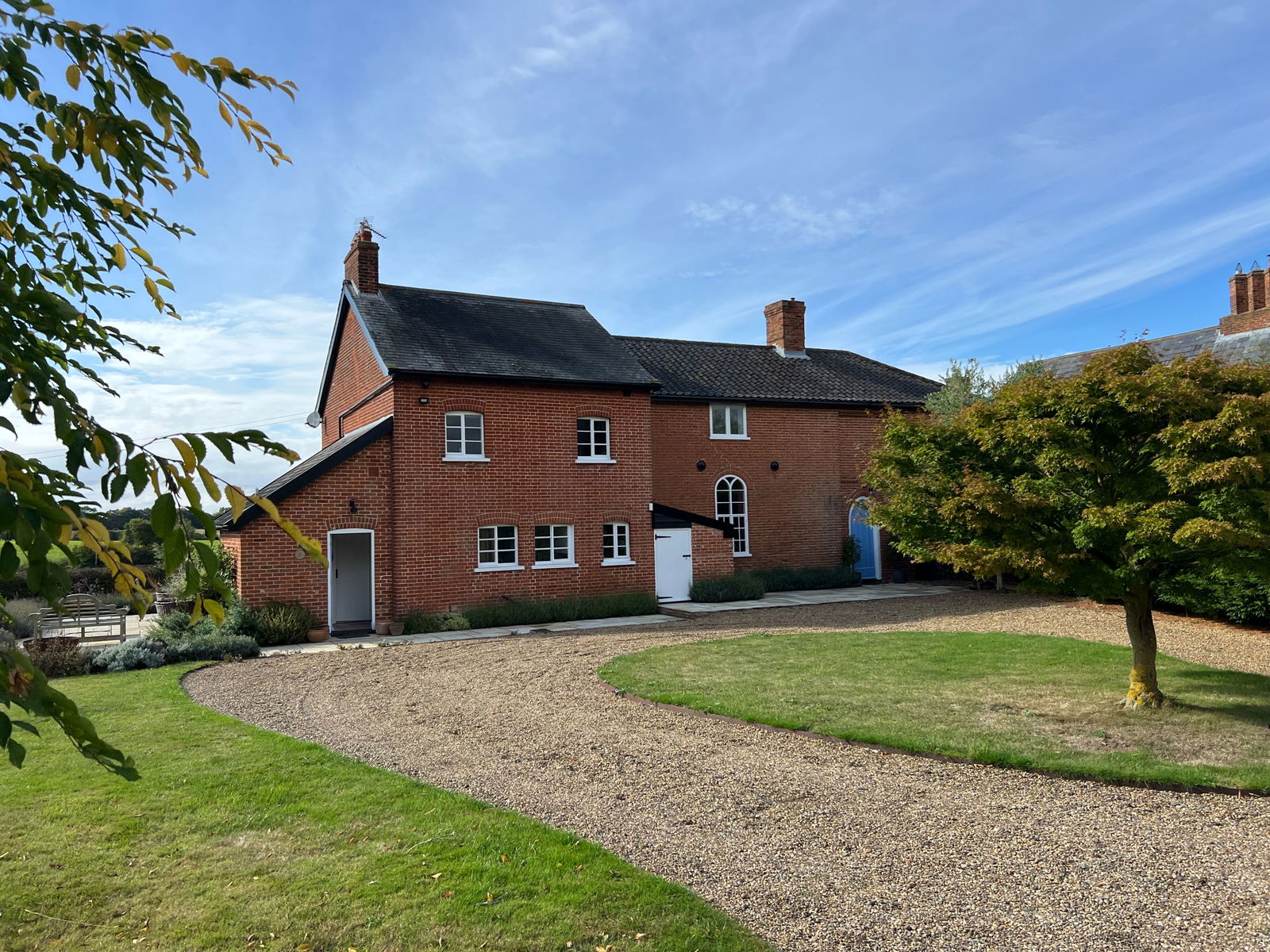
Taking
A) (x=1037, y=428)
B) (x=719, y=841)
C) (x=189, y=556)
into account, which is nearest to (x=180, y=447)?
(x=189, y=556)

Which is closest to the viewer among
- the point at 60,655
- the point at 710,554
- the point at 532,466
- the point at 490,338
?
the point at 60,655

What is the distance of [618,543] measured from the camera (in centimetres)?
2038

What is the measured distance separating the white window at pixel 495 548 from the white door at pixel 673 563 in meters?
3.83

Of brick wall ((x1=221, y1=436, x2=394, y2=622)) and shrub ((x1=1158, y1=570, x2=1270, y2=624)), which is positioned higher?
brick wall ((x1=221, y1=436, x2=394, y2=622))

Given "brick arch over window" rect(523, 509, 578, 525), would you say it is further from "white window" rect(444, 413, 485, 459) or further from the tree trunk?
the tree trunk

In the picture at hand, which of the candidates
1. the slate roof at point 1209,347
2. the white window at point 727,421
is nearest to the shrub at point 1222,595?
the slate roof at point 1209,347

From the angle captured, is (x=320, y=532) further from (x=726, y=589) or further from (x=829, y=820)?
(x=829, y=820)

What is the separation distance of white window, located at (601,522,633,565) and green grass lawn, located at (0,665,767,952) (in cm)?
1280

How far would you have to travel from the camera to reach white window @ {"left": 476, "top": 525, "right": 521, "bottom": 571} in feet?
61.1

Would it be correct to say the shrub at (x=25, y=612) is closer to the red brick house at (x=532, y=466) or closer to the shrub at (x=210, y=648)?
the red brick house at (x=532, y=466)

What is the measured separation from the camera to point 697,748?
824 centimetres

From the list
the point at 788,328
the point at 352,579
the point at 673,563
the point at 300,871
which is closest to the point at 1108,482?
the point at 300,871

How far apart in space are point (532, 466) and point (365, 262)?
6.37 metres

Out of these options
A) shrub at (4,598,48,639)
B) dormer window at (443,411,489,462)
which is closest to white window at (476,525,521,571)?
dormer window at (443,411,489,462)
